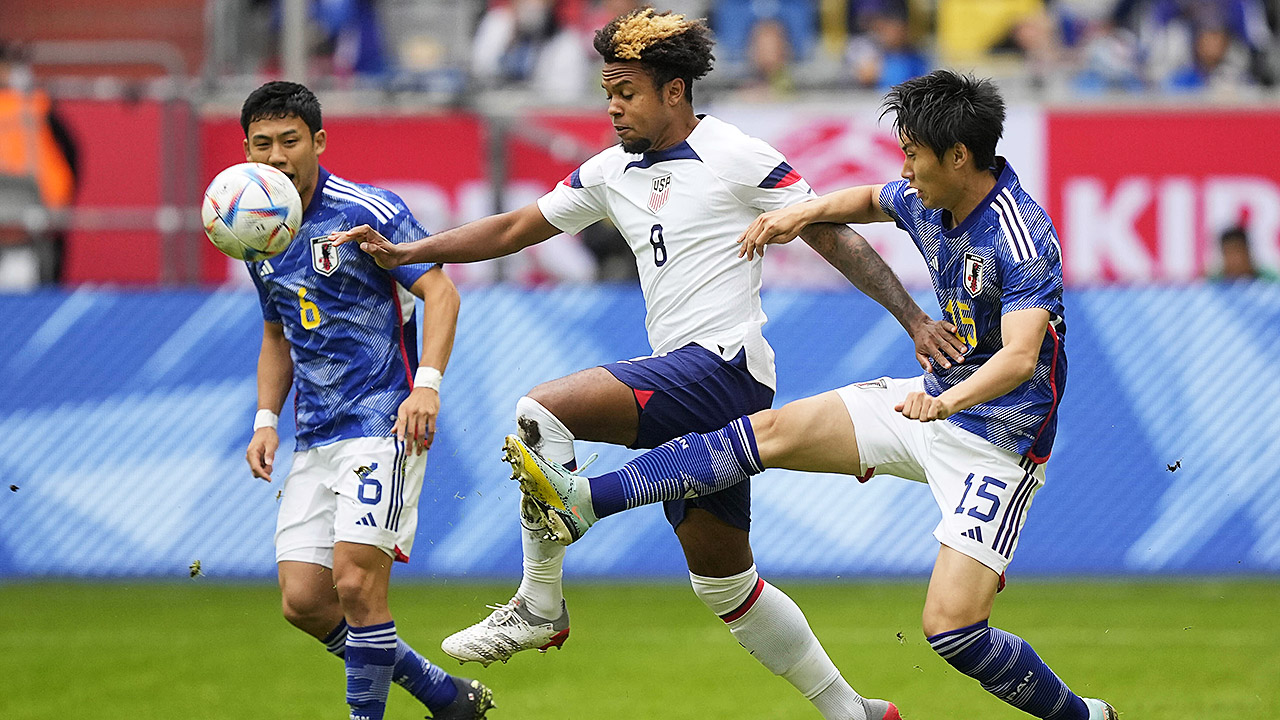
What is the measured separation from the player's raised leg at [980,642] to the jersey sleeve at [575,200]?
1.80 meters

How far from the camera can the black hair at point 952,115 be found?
501 cm

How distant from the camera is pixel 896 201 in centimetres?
546

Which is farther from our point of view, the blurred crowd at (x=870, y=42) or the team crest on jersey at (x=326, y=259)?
the blurred crowd at (x=870, y=42)

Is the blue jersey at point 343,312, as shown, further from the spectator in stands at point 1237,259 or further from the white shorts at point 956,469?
the spectator in stands at point 1237,259

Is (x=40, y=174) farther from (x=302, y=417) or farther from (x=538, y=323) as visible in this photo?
(x=302, y=417)

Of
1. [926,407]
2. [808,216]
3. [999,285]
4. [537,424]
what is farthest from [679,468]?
[999,285]

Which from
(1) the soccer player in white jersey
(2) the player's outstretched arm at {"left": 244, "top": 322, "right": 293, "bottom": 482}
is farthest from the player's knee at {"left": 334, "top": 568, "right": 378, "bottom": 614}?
(2) the player's outstretched arm at {"left": 244, "top": 322, "right": 293, "bottom": 482}

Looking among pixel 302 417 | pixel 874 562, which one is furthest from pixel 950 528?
pixel 874 562

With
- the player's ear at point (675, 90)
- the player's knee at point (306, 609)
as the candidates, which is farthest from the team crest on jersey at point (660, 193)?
the player's knee at point (306, 609)

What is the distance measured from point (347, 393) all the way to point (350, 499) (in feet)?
1.36

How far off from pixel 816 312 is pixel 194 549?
441 cm

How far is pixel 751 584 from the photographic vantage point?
5852 mm

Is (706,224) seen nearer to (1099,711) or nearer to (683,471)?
(683,471)

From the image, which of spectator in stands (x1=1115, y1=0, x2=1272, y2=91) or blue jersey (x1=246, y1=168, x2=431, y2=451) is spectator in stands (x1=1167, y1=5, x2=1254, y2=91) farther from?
blue jersey (x1=246, y1=168, x2=431, y2=451)
